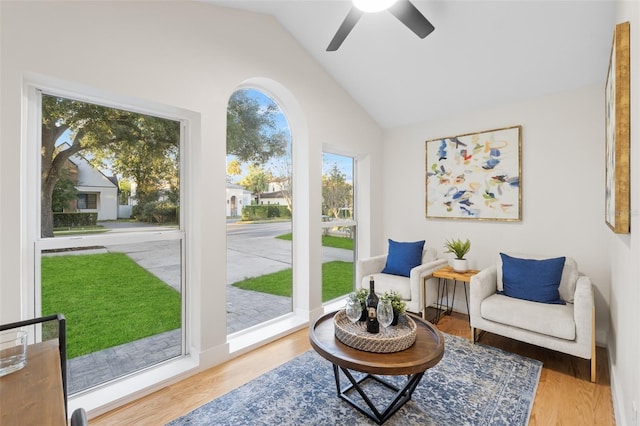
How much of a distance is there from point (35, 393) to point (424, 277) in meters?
3.03

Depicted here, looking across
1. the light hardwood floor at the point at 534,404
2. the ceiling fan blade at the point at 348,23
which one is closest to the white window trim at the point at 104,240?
the light hardwood floor at the point at 534,404

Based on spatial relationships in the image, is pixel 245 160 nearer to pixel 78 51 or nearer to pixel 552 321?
pixel 78 51

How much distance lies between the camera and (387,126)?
4.33 metres

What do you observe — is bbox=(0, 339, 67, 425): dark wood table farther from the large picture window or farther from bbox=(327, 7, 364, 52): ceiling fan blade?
bbox=(327, 7, 364, 52): ceiling fan blade

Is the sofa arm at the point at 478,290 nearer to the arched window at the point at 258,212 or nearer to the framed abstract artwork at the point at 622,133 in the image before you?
the framed abstract artwork at the point at 622,133

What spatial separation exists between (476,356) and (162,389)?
8.36 ft

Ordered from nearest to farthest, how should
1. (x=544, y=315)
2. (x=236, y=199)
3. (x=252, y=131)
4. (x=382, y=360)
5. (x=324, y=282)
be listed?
1. (x=382, y=360)
2. (x=544, y=315)
3. (x=236, y=199)
4. (x=252, y=131)
5. (x=324, y=282)

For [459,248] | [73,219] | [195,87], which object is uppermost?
[195,87]

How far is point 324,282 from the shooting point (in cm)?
387

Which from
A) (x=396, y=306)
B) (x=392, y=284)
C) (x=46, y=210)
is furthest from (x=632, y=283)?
(x=46, y=210)

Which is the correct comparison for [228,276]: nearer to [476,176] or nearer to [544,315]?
[544,315]

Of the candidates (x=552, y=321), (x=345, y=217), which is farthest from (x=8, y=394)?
(x=345, y=217)

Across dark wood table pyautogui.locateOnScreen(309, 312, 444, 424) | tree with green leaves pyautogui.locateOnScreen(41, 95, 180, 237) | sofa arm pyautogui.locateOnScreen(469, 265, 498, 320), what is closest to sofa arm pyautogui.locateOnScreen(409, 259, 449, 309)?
sofa arm pyautogui.locateOnScreen(469, 265, 498, 320)

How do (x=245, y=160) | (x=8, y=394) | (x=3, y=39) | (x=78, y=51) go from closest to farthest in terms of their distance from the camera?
(x=8, y=394) → (x=3, y=39) → (x=78, y=51) → (x=245, y=160)
